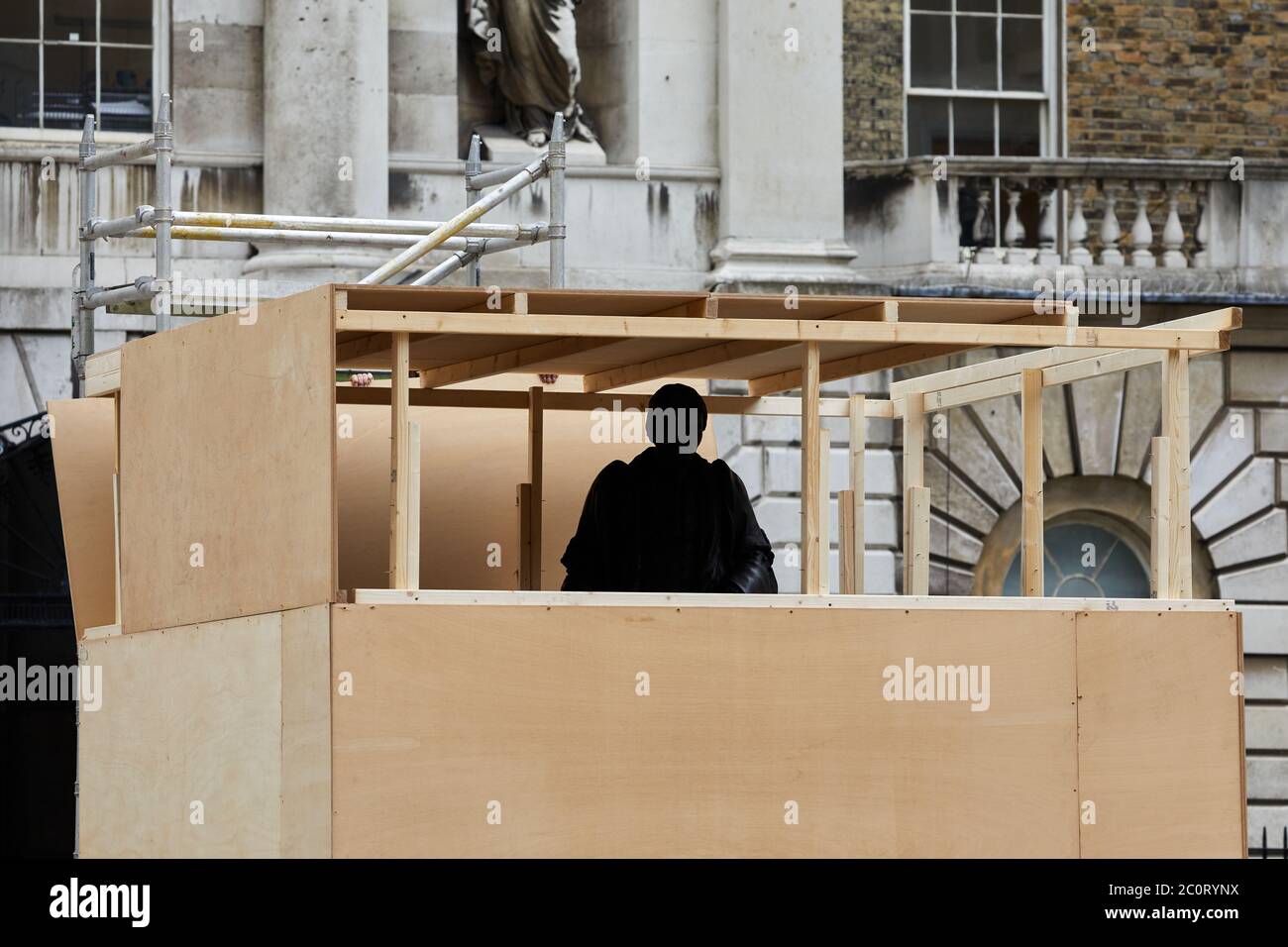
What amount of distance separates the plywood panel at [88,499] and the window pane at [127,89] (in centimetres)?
732

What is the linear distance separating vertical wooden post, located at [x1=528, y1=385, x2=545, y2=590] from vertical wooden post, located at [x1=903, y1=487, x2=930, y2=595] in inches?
70.0

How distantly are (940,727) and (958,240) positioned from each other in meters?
10.5

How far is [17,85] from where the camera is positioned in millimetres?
Result: 19828

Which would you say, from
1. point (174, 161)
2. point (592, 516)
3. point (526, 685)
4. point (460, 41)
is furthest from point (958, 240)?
point (526, 685)

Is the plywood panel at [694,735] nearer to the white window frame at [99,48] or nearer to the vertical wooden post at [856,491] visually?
the vertical wooden post at [856,491]

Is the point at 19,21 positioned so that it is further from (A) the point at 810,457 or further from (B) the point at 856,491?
(A) the point at 810,457

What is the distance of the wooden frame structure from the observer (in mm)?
10062

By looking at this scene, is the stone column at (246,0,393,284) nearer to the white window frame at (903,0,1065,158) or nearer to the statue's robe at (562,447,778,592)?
the white window frame at (903,0,1065,158)

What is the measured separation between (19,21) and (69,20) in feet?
1.18

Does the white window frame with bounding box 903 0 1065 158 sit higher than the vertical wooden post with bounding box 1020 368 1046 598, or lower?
higher

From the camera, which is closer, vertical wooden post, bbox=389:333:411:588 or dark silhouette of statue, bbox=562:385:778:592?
vertical wooden post, bbox=389:333:411:588

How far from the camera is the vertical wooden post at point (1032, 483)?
39.6 feet

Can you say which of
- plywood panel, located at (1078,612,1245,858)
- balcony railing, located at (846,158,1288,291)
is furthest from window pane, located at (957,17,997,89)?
plywood panel, located at (1078,612,1245,858)

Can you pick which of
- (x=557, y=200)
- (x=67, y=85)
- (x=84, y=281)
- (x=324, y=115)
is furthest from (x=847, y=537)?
(x=67, y=85)
